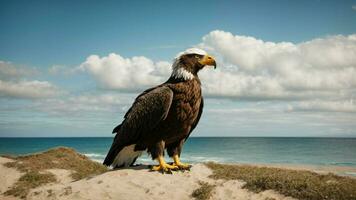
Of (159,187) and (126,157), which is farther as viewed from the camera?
(126,157)

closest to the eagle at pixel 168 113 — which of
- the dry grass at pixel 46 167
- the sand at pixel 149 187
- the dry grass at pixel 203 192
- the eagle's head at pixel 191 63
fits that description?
the eagle's head at pixel 191 63

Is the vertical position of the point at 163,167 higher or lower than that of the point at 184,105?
lower

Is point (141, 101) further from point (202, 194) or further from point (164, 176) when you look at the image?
point (202, 194)

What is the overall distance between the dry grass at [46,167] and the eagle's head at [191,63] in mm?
8821

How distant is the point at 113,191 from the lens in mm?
9922

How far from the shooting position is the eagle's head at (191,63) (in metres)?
9.30

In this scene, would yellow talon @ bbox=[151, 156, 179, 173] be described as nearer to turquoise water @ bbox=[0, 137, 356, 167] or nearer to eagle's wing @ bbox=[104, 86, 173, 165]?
eagle's wing @ bbox=[104, 86, 173, 165]

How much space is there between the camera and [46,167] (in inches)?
762

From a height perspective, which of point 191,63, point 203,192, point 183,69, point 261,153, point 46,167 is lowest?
point 261,153

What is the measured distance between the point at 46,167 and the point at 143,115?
12.2m

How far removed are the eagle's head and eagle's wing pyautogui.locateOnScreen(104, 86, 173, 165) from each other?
0.59 m

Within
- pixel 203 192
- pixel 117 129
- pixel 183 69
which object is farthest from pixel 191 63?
pixel 203 192

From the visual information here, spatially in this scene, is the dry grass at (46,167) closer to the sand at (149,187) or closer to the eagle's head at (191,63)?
the sand at (149,187)

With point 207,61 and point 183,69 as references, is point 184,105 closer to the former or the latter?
point 183,69
